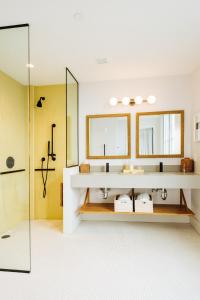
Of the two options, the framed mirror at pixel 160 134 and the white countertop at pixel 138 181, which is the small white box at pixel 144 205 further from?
the framed mirror at pixel 160 134

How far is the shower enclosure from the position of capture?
215 centimetres

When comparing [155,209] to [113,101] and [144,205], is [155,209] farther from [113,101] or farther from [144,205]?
[113,101]

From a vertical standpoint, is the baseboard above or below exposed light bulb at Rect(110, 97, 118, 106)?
below

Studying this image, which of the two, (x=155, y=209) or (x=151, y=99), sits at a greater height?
(x=151, y=99)

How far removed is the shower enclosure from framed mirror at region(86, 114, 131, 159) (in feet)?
4.23

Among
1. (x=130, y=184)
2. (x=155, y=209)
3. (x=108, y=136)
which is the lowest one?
(x=155, y=209)

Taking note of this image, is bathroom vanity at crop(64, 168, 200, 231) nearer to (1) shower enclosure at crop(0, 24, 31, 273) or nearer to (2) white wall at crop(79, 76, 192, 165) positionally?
(2) white wall at crop(79, 76, 192, 165)

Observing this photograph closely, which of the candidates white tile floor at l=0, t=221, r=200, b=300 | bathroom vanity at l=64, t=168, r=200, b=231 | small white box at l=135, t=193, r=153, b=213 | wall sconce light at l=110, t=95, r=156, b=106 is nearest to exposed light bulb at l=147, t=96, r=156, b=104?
wall sconce light at l=110, t=95, r=156, b=106

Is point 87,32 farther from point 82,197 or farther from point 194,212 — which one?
point 194,212

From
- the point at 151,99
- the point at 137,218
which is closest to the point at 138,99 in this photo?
the point at 151,99

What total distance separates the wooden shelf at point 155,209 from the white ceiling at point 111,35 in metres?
2.19

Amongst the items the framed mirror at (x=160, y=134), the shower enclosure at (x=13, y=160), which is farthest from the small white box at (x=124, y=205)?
the shower enclosure at (x=13, y=160)

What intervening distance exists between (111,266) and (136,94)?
2.66 m

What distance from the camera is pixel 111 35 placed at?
218cm
